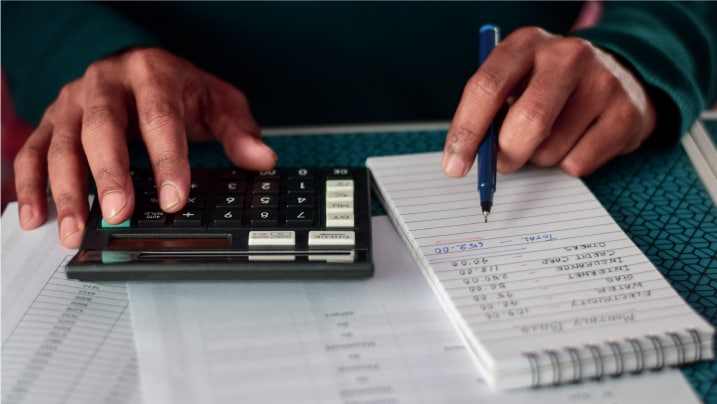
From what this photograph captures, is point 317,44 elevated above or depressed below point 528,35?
below

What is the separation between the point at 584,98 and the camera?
1.82ft

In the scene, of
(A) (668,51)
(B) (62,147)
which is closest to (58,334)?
(B) (62,147)

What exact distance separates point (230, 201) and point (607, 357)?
0.92 ft

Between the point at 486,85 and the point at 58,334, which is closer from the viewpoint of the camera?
the point at 58,334

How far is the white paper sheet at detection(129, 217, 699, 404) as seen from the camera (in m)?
0.37

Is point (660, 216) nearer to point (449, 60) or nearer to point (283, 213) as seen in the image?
point (283, 213)

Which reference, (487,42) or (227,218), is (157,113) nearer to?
(227,218)

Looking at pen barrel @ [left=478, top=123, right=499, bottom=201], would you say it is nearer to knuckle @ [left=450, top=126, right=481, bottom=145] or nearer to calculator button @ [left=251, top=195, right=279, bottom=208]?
knuckle @ [left=450, top=126, right=481, bottom=145]

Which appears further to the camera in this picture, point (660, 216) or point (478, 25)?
point (478, 25)

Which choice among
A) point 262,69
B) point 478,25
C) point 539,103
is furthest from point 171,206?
point 478,25

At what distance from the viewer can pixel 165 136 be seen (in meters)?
0.51

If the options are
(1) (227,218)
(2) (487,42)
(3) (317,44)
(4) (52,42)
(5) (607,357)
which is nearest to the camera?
(5) (607,357)

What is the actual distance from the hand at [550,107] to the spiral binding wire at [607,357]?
0.17m

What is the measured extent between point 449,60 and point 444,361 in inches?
24.0
